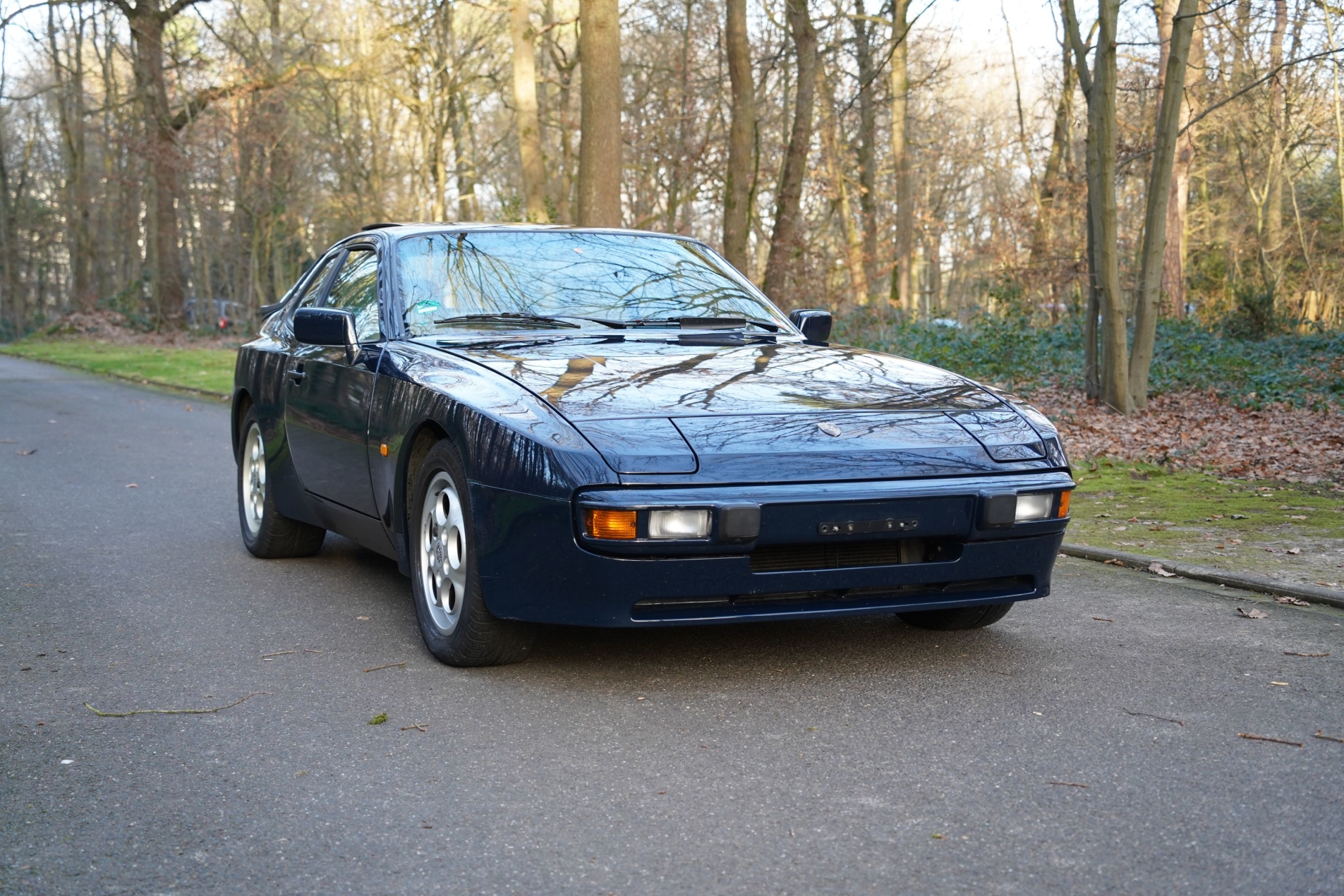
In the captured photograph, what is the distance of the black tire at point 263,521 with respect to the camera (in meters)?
6.59

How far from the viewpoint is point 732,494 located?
402 cm

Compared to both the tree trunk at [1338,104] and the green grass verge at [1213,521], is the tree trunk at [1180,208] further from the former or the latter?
the green grass verge at [1213,521]

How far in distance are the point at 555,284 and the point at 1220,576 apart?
314 cm

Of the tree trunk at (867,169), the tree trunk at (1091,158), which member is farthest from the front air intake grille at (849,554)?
the tree trunk at (867,169)

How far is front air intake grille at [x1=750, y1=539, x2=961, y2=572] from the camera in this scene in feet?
13.5

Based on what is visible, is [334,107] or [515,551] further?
[334,107]

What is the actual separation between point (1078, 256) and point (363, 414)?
17.4m

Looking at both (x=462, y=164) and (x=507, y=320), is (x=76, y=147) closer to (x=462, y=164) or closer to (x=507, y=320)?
(x=462, y=164)

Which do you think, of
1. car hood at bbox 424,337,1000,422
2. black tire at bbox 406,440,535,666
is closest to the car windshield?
car hood at bbox 424,337,1000,422

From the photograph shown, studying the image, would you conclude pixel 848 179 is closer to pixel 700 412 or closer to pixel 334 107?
pixel 334 107

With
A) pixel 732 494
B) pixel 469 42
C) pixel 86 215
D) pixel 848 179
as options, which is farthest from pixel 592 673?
pixel 86 215

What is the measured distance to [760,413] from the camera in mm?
4367

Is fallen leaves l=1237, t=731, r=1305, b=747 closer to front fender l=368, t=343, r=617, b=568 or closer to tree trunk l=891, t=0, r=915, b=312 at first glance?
front fender l=368, t=343, r=617, b=568

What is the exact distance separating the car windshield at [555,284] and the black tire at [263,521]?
1.56 metres
